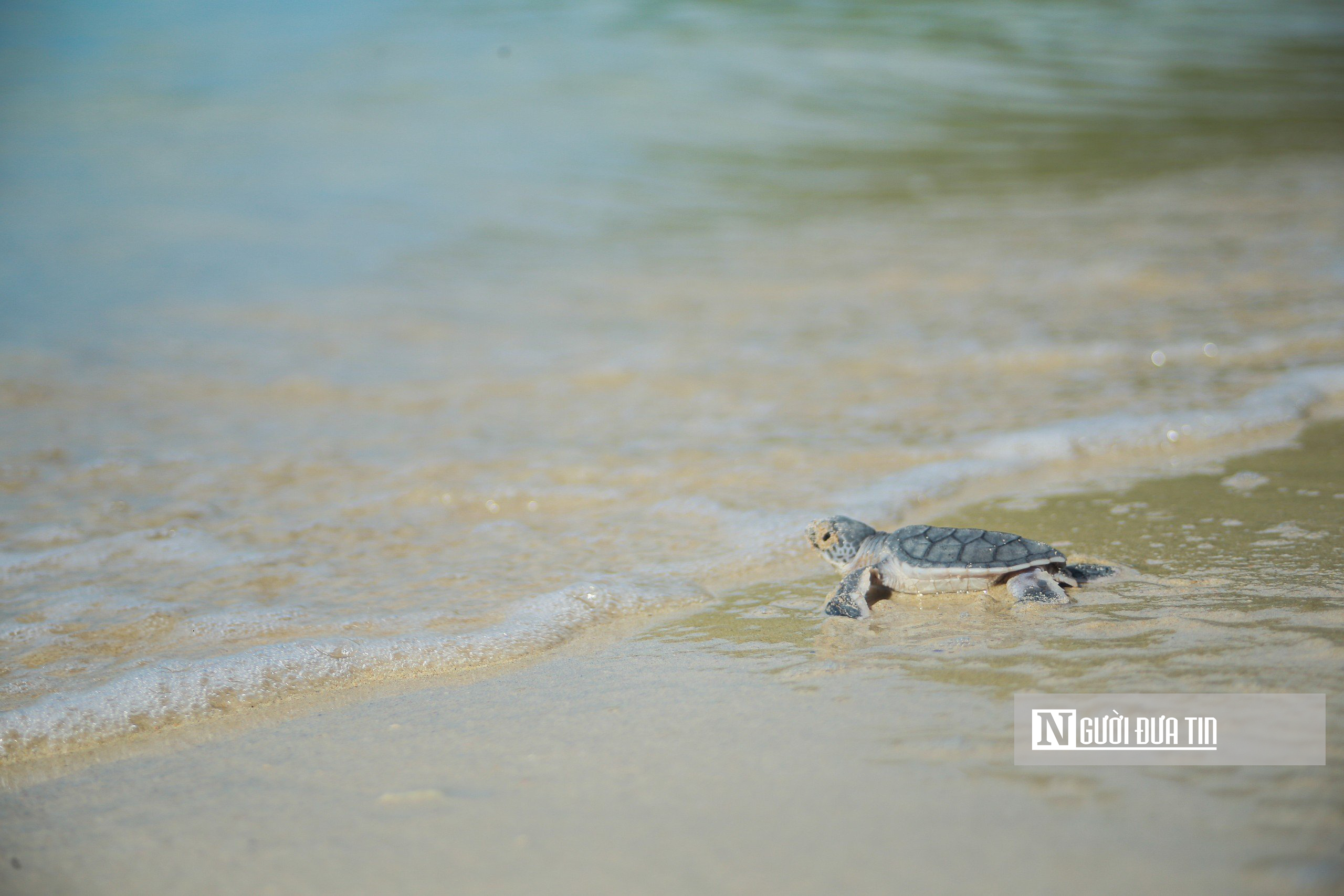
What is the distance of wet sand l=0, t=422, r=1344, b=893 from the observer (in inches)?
66.9

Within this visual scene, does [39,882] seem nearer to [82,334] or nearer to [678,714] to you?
[678,714]

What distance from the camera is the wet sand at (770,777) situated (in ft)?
5.58

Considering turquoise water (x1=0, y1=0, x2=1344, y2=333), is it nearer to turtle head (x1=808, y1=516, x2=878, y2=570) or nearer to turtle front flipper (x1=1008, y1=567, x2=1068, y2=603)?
turtle head (x1=808, y1=516, x2=878, y2=570)

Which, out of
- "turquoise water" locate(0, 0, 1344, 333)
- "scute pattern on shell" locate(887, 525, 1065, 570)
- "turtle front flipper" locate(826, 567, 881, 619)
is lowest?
"turtle front flipper" locate(826, 567, 881, 619)

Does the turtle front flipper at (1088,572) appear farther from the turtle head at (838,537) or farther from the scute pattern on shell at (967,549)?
the turtle head at (838,537)

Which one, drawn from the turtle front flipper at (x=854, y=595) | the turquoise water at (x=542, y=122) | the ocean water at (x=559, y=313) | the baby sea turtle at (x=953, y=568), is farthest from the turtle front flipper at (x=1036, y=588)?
the turquoise water at (x=542, y=122)

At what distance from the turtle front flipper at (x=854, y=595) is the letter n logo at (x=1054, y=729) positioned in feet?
2.49

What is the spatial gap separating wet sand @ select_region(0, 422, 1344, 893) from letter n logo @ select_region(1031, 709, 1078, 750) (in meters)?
0.07

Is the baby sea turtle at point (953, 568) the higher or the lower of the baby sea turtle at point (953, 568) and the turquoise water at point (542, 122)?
the lower

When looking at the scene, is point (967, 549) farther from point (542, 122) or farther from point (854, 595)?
point (542, 122)

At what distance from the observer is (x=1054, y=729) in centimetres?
207

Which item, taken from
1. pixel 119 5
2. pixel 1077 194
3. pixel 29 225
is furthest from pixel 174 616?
pixel 119 5

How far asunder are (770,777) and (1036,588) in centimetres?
120

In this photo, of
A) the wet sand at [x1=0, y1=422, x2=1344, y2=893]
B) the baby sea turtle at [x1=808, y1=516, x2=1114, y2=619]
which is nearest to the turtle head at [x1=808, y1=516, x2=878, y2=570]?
the baby sea turtle at [x1=808, y1=516, x2=1114, y2=619]
